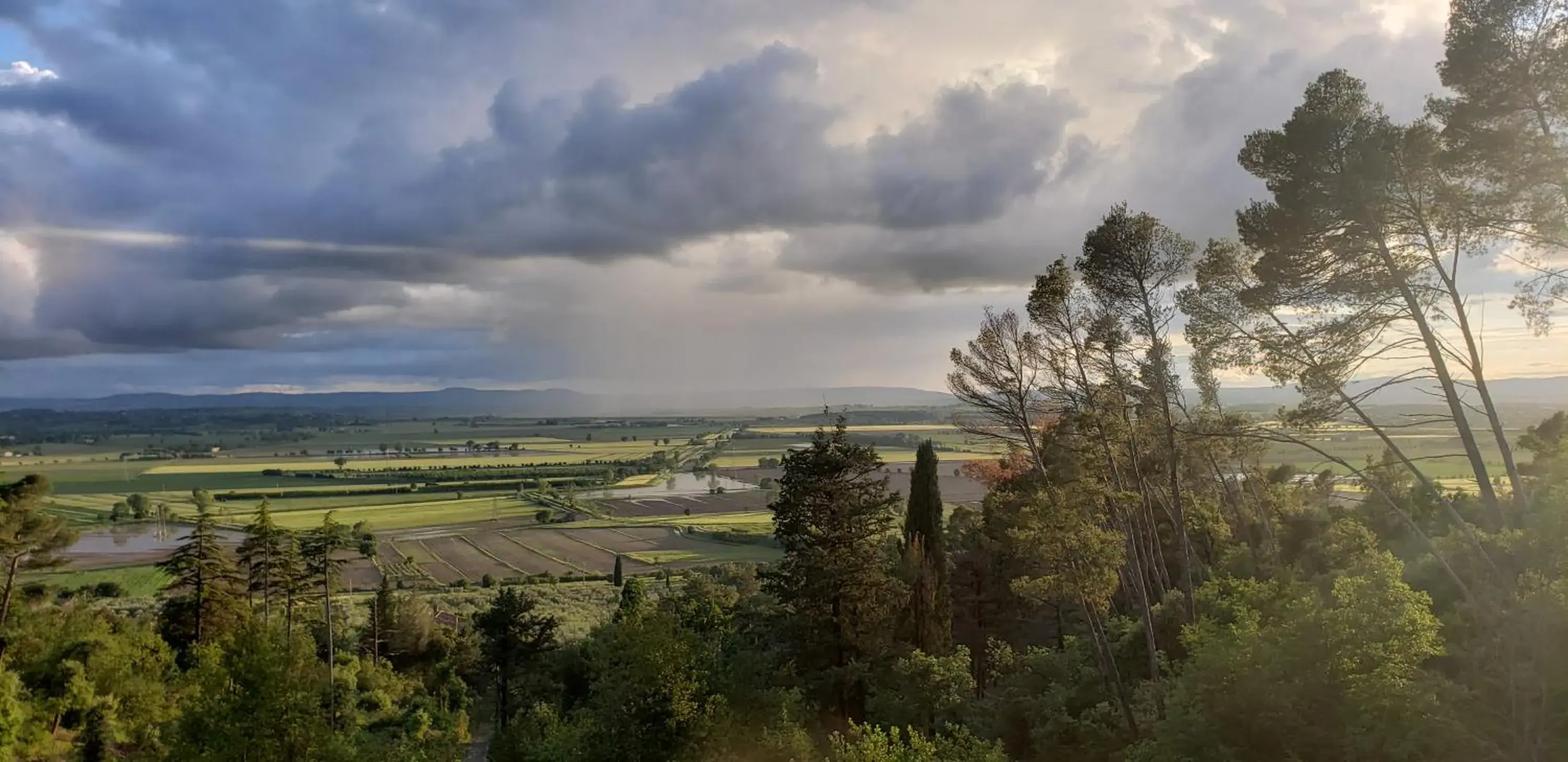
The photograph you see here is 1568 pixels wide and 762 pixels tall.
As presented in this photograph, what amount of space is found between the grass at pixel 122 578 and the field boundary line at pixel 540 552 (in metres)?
30.0

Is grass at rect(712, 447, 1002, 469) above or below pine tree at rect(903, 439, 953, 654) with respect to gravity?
below

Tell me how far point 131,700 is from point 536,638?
14570mm

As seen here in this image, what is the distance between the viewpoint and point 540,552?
81375mm

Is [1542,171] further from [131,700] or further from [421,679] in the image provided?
[421,679]

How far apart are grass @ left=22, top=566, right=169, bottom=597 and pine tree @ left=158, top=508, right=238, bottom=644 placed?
36561 millimetres

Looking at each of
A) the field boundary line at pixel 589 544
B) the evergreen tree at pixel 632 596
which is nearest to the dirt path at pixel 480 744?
the evergreen tree at pixel 632 596

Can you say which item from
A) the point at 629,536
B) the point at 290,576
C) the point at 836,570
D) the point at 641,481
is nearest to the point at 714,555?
the point at 629,536

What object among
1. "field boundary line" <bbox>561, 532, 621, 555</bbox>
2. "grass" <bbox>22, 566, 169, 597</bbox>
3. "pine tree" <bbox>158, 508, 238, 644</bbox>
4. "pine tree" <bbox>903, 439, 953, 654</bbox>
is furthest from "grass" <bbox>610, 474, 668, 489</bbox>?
"pine tree" <bbox>903, 439, 953, 654</bbox>

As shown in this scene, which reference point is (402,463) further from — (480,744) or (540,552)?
(480,744)

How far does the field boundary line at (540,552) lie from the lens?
242 feet

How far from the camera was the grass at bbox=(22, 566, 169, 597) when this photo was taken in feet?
207

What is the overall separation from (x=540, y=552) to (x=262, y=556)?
151 feet

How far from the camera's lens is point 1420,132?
41.2 feet

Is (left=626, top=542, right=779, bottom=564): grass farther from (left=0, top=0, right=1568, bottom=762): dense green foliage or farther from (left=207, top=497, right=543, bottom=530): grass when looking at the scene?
(left=0, top=0, right=1568, bottom=762): dense green foliage
